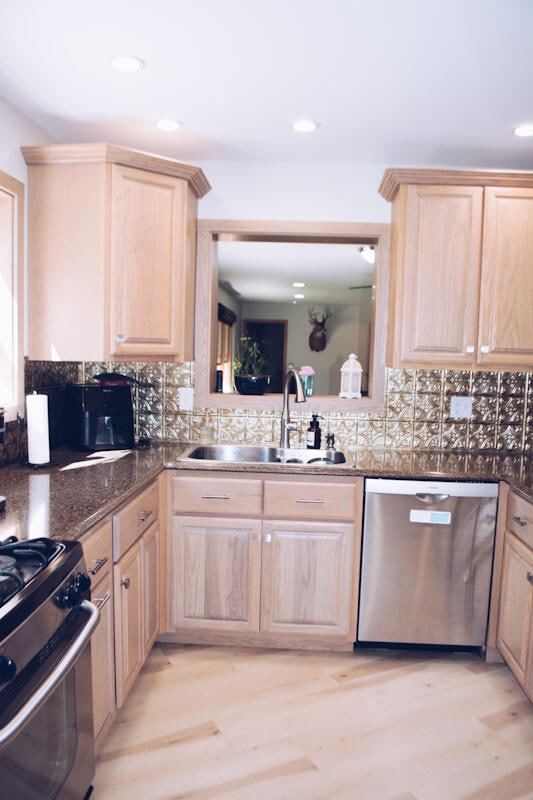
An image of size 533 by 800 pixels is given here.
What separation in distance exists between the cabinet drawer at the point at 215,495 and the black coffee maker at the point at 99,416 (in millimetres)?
423

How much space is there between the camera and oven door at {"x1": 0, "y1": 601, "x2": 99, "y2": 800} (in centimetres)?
103

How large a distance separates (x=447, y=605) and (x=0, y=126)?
270 cm

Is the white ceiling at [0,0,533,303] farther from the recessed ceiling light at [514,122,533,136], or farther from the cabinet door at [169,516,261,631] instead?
the cabinet door at [169,516,261,631]

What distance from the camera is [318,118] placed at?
7.48 ft

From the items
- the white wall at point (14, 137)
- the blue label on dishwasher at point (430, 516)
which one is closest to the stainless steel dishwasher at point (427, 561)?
the blue label on dishwasher at point (430, 516)

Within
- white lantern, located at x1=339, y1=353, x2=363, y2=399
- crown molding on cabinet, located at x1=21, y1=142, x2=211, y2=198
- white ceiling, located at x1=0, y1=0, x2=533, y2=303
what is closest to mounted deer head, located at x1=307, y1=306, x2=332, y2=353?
white lantern, located at x1=339, y1=353, x2=363, y2=399

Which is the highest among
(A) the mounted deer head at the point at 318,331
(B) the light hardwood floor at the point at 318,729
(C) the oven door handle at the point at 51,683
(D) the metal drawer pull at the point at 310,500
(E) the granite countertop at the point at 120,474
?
(A) the mounted deer head at the point at 318,331

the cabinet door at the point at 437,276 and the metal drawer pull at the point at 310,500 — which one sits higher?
the cabinet door at the point at 437,276

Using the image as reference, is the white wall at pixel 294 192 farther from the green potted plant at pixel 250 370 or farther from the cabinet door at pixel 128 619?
the cabinet door at pixel 128 619

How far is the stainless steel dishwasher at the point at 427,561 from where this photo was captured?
7.68 feet

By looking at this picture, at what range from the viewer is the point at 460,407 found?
2869mm

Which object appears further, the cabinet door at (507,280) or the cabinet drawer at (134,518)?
the cabinet door at (507,280)

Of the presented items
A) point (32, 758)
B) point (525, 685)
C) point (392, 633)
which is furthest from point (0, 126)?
point (525, 685)

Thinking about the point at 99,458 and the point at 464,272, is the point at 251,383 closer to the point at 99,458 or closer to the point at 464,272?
the point at 99,458
